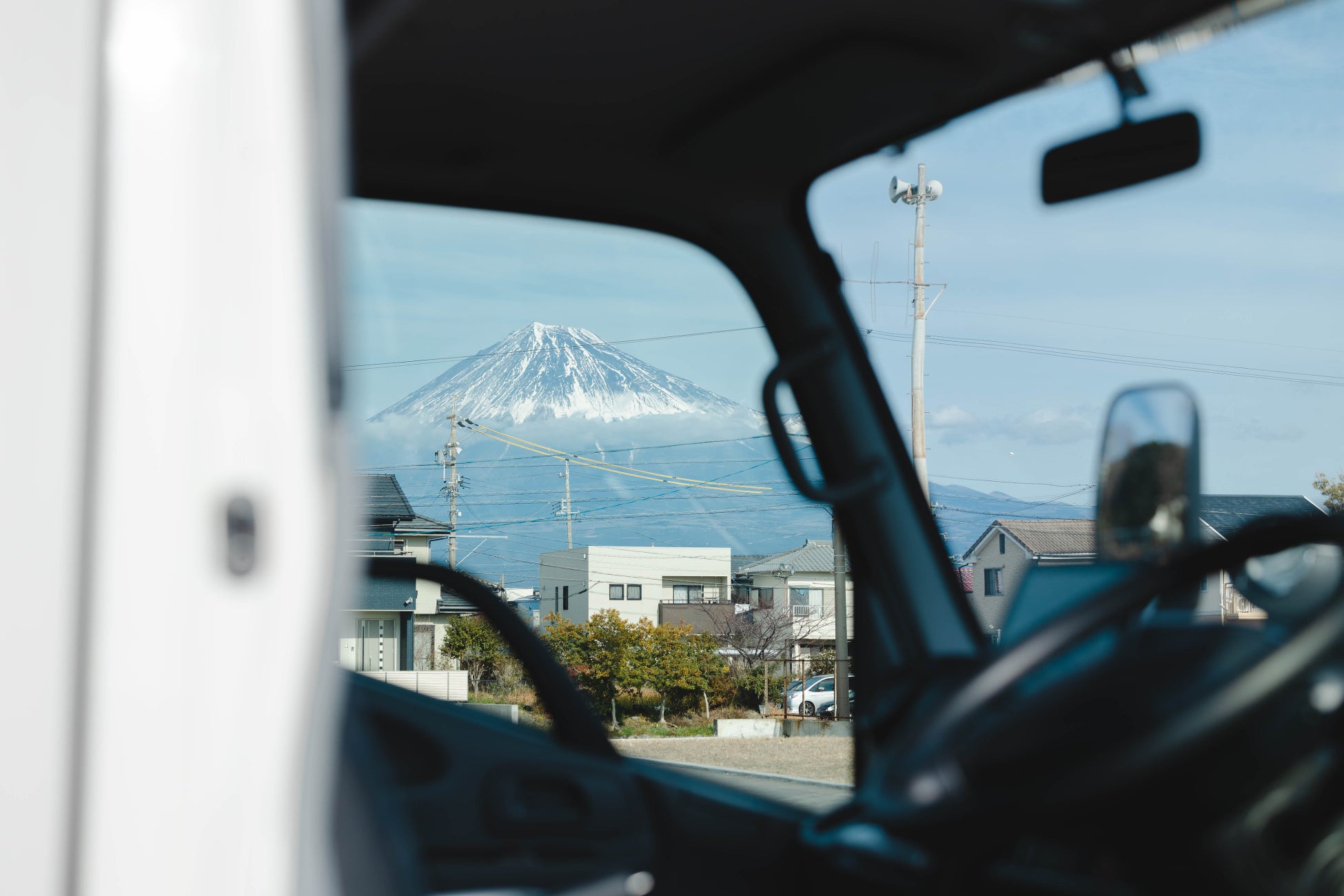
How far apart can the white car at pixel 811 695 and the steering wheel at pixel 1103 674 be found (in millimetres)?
17938

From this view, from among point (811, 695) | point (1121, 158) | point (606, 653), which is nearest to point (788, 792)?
point (1121, 158)

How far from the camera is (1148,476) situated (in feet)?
3.86

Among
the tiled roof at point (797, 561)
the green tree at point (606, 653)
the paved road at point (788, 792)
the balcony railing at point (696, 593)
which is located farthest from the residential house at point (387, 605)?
the balcony railing at point (696, 593)

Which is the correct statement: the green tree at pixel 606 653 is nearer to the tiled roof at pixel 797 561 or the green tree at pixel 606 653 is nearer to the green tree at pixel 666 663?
the green tree at pixel 666 663

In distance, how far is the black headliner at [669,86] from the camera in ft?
4.64

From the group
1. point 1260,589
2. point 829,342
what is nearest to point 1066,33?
point 829,342

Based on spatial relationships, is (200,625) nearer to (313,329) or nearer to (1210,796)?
(313,329)

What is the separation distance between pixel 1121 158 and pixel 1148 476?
485 mm

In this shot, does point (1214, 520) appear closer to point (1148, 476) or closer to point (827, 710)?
point (1148, 476)

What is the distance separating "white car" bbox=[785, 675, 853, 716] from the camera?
19672mm

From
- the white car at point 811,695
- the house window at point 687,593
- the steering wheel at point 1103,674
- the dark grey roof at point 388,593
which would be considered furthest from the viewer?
the house window at point 687,593

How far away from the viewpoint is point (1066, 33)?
1409 millimetres

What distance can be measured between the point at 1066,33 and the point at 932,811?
3.35 feet

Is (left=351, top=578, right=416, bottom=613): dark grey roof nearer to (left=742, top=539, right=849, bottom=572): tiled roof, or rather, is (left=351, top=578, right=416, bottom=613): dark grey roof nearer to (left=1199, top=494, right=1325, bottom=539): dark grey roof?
(left=1199, top=494, right=1325, bottom=539): dark grey roof
